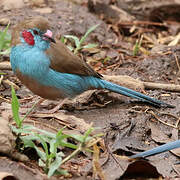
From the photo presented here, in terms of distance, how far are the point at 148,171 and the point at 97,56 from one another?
2.76 metres

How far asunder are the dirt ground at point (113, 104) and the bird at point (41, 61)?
10.7 inches

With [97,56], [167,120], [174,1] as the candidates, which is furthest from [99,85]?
[174,1]

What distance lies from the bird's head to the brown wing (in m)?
0.11

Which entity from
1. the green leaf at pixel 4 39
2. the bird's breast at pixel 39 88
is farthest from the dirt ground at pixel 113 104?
the green leaf at pixel 4 39

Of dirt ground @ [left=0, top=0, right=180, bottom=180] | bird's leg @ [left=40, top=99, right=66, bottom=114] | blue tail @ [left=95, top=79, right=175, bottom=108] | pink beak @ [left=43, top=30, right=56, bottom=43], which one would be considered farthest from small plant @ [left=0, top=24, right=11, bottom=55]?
blue tail @ [left=95, top=79, right=175, bottom=108]

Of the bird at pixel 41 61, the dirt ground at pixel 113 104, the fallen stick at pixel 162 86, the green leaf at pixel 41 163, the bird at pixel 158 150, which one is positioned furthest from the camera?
the fallen stick at pixel 162 86

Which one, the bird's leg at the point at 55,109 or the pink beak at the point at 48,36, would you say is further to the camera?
the bird's leg at the point at 55,109

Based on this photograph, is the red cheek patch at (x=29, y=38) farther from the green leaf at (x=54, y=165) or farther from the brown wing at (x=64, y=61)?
the green leaf at (x=54, y=165)

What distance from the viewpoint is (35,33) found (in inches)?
154

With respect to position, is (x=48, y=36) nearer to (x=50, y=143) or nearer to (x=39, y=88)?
(x=39, y=88)

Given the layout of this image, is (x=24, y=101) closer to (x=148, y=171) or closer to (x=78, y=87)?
(x=78, y=87)

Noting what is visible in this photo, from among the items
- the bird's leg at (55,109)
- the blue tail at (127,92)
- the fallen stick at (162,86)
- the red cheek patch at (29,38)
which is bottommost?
the fallen stick at (162,86)

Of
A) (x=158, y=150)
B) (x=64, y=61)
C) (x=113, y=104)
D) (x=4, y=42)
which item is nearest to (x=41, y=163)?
(x=158, y=150)

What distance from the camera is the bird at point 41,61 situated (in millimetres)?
3885
